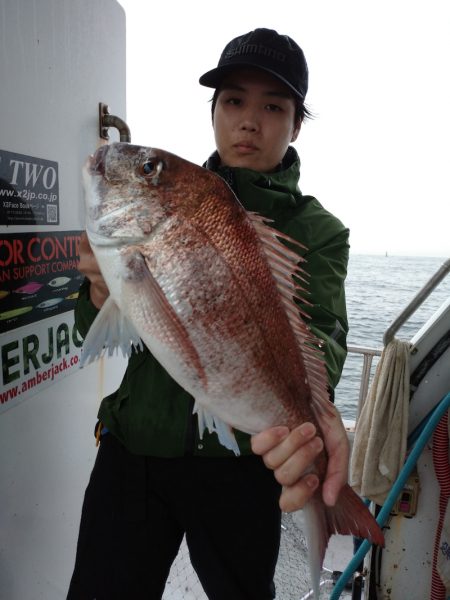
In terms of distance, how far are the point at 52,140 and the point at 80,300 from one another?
72 cm

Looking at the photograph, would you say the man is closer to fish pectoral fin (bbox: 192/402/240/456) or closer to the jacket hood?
the jacket hood

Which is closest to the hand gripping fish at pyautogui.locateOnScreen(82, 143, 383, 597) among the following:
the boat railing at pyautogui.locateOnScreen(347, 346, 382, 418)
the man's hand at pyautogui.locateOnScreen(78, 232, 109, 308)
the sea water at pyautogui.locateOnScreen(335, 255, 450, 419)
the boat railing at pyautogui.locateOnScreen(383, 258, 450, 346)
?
the man's hand at pyautogui.locateOnScreen(78, 232, 109, 308)

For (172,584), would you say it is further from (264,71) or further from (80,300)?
(264,71)

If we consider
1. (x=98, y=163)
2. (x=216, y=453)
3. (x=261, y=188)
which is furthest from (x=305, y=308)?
(x=98, y=163)

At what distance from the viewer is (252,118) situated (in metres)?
1.70

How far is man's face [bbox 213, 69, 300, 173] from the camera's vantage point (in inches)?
67.2

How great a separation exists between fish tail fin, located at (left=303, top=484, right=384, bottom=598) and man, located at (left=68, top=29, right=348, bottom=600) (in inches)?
13.5

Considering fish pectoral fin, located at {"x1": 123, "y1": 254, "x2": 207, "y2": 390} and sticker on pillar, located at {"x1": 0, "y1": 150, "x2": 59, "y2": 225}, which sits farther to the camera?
sticker on pillar, located at {"x1": 0, "y1": 150, "x2": 59, "y2": 225}

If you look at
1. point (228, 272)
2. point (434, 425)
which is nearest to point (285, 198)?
point (228, 272)

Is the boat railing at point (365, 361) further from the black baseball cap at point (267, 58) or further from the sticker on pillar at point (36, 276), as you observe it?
the sticker on pillar at point (36, 276)

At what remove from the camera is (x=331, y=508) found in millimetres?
1246

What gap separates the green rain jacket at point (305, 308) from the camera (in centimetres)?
153

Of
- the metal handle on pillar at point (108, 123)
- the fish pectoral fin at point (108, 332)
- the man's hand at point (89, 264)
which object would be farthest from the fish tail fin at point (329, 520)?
the metal handle on pillar at point (108, 123)

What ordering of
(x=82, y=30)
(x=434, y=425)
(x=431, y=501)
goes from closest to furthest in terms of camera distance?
(x=82, y=30) → (x=434, y=425) → (x=431, y=501)
